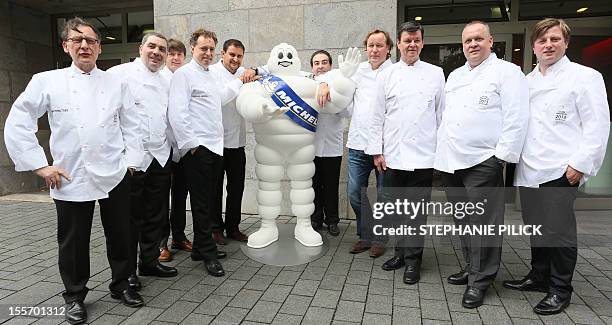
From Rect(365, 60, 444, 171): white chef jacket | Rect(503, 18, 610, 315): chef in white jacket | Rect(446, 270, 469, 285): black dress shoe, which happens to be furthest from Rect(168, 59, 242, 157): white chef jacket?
Rect(503, 18, 610, 315): chef in white jacket

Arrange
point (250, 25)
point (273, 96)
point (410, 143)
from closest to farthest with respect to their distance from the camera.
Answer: point (410, 143)
point (273, 96)
point (250, 25)

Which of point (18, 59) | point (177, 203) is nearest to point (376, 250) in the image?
point (177, 203)

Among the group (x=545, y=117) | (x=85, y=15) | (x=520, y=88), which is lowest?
(x=545, y=117)

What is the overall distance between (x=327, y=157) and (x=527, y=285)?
226 cm

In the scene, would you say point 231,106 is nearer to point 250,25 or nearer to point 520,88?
point 250,25

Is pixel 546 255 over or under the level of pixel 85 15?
under

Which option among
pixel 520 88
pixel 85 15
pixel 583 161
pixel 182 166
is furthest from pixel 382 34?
pixel 85 15

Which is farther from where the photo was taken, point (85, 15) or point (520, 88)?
point (85, 15)

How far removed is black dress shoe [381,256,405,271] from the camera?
377 cm

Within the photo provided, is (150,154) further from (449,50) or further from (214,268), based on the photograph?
(449,50)

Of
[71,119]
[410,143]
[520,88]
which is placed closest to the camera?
[71,119]

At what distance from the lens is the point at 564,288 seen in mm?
3004

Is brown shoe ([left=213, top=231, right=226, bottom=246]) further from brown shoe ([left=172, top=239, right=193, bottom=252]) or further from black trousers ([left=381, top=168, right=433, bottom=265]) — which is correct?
black trousers ([left=381, top=168, right=433, bottom=265])

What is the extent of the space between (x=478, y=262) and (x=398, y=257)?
79cm
